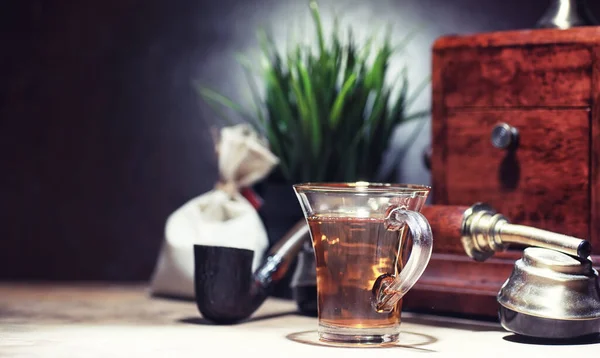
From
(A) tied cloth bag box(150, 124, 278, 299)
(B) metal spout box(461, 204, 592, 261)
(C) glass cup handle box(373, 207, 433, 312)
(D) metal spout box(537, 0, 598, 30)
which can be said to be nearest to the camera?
(C) glass cup handle box(373, 207, 433, 312)

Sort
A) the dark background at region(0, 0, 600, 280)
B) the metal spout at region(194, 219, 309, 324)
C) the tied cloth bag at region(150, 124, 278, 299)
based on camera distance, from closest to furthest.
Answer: the metal spout at region(194, 219, 309, 324), the tied cloth bag at region(150, 124, 278, 299), the dark background at region(0, 0, 600, 280)

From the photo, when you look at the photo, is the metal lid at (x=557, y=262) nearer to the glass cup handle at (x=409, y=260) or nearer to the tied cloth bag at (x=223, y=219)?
the glass cup handle at (x=409, y=260)

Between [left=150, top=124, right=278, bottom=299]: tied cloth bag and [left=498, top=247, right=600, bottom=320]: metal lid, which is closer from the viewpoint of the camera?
[left=498, top=247, right=600, bottom=320]: metal lid

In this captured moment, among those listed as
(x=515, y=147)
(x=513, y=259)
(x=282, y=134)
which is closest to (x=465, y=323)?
(x=513, y=259)

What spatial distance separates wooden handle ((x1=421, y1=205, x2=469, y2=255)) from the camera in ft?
3.80

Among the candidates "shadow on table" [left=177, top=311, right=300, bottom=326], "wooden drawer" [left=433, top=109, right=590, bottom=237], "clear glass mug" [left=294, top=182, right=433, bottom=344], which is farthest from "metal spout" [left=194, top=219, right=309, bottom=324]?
"wooden drawer" [left=433, top=109, right=590, bottom=237]

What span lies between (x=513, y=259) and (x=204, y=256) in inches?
15.1

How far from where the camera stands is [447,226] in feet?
3.84

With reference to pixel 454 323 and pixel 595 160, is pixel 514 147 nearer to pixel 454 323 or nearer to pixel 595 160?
pixel 595 160

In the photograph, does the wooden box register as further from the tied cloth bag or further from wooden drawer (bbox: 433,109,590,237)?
the tied cloth bag

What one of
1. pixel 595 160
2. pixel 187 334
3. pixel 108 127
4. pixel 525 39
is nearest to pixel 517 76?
pixel 525 39

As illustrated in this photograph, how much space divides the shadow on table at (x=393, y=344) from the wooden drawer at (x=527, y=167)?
236 millimetres

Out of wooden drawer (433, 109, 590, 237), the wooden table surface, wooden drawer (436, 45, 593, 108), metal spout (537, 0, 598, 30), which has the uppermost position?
metal spout (537, 0, 598, 30)

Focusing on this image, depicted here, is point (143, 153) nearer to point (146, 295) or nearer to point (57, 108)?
point (57, 108)
